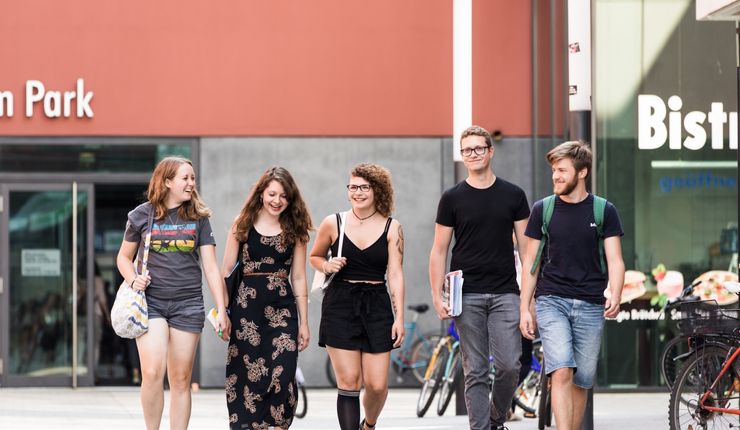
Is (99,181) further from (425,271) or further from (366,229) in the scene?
(366,229)

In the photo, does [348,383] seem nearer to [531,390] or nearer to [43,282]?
[531,390]

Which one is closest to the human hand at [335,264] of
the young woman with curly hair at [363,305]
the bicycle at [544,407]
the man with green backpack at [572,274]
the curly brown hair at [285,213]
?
the young woman with curly hair at [363,305]

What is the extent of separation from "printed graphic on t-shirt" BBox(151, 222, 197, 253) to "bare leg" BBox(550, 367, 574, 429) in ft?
7.29

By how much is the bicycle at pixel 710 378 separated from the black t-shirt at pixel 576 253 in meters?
0.96

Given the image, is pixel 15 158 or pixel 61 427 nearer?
pixel 61 427

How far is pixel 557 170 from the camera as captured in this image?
7.68m

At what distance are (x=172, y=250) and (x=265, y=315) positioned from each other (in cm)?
65

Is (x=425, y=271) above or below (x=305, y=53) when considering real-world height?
below

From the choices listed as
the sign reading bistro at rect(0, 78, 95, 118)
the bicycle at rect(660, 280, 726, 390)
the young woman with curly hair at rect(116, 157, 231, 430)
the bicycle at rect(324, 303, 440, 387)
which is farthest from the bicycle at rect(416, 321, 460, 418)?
the sign reading bistro at rect(0, 78, 95, 118)

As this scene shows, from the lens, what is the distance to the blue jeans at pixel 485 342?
792 cm

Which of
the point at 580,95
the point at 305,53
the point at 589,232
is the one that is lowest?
the point at 589,232

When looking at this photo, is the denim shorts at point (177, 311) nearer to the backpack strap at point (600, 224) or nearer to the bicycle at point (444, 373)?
the backpack strap at point (600, 224)

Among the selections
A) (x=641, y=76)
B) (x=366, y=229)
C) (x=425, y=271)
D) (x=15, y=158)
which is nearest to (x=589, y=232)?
(x=366, y=229)

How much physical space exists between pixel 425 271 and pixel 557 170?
920cm
